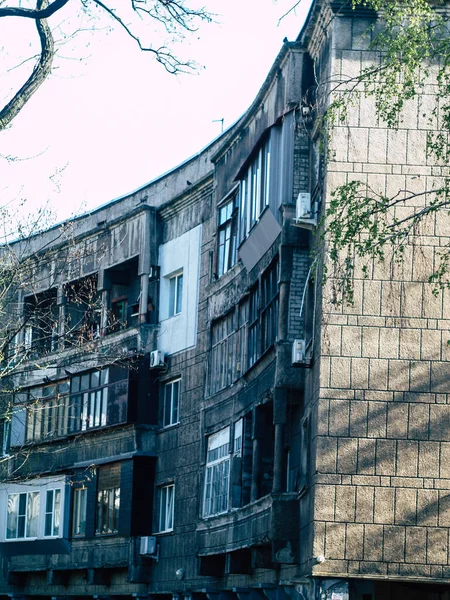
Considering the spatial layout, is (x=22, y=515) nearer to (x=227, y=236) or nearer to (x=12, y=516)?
(x=12, y=516)

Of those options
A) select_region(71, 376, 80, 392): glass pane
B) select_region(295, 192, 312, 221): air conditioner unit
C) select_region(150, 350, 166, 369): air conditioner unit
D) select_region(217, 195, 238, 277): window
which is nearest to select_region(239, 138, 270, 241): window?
select_region(217, 195, 238, 277): window

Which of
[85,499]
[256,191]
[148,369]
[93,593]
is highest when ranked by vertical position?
[256,191]

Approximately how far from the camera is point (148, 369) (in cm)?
3338

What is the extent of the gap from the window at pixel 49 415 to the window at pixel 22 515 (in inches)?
76.9

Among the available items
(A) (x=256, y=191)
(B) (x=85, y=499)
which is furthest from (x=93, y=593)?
(A) (x=256, y=191)

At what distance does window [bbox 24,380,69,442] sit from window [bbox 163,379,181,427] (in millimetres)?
4408

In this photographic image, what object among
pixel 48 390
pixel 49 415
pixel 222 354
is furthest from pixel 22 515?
pixel 222 354

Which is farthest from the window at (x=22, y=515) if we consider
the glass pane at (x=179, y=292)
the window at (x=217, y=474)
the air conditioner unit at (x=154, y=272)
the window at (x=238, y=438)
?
the window at (x=238, y=438)

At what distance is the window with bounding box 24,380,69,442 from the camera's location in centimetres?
3700

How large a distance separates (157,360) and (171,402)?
1.18 m

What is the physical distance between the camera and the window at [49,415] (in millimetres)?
37000

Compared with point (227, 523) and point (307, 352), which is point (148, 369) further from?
point (307, 352)

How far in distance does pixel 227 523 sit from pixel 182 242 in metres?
9.82

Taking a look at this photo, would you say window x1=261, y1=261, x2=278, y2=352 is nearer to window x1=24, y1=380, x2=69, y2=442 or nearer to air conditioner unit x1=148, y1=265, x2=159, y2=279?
air conditioner unit x1=148, y1=265, x2=159, y2=279
